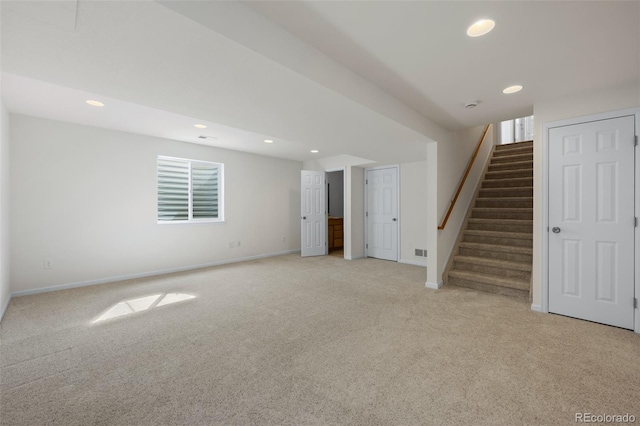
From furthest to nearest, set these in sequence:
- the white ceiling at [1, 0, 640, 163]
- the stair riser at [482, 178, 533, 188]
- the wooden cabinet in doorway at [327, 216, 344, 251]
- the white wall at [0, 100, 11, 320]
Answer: the wooden cabinet in doorway at [327, 216, 344, 251], the stair riser at [482, 178, 533, 188], the white wall at [0, 100, 11, 320], the white ceiling at [1, 0, 640, 163]

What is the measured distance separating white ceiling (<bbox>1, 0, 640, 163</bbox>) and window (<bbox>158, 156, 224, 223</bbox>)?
7.05ft

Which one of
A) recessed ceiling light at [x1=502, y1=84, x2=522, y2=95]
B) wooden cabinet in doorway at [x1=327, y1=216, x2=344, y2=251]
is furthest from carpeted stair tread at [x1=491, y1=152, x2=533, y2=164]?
wooden cabinet in doorway at [x1=327, y1=216, x2=344, y2=251]

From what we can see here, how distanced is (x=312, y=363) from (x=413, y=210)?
4.39 metres

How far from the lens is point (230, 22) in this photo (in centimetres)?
156

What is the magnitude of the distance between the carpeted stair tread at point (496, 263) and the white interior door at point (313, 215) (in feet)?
11.1

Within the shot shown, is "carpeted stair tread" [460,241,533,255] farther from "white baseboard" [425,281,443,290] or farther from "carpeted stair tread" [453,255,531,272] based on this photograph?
"white baseboard" [425,281,443,290]

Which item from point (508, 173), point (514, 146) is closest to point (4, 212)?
point (508, 173)

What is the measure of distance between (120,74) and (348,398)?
105 inches

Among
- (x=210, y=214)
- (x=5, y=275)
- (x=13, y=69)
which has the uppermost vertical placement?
(x=13, y=69)

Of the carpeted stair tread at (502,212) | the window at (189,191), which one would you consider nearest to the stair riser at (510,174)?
the carpeted stair tread at (502,212)

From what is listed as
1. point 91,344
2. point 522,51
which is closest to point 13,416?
point 91,344

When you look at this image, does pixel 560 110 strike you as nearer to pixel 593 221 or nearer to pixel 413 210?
pixel 593 221

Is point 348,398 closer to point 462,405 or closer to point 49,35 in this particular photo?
point 462,405

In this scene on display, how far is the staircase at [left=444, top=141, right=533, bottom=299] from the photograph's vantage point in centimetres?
377
